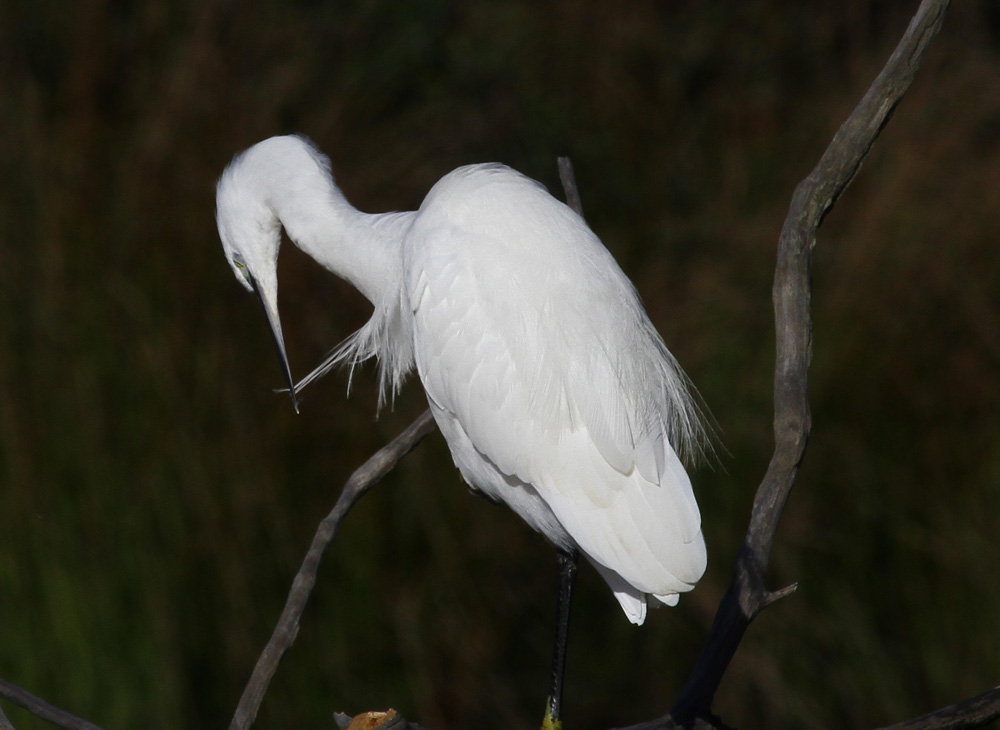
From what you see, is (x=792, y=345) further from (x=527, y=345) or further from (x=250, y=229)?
(x=250, y=229)

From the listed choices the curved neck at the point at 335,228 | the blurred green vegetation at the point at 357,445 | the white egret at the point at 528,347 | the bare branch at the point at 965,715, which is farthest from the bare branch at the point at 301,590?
the blurred green vegetation at the point at 357,445

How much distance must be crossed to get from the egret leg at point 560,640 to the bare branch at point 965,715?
55 centimetres

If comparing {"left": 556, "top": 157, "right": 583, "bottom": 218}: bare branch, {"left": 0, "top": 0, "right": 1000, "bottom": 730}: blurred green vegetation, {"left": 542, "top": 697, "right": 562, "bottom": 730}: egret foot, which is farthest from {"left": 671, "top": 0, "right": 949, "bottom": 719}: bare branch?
{"left": 0, "top": 0, "right": 1000, "bottom": 730}: blurred green vegetation

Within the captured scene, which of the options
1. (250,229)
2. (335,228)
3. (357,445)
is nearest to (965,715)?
(335,228)

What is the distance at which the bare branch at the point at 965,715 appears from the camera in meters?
1.17

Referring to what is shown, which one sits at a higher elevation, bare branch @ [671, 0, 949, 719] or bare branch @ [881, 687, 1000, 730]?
bare branch @ [671, 0, 949, 719]

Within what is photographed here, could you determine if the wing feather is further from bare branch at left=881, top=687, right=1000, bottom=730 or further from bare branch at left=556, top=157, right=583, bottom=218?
bare branch at left=881, top=687, right=1000, bottom=730

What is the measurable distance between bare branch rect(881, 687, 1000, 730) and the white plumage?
317 millimetres

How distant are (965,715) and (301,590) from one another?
0.79 meters

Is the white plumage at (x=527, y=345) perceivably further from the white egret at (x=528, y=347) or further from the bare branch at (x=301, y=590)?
the bare branch at (x=301, y=590)

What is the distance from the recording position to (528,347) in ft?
5.07

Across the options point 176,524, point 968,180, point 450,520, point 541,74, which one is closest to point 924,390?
point 968,180

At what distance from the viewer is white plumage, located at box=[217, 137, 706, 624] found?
4.74ft

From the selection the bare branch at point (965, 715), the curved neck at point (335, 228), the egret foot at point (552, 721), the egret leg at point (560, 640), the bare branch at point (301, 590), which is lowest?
the egret foot at point (552, 721)
